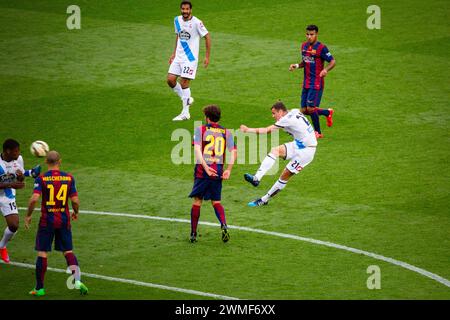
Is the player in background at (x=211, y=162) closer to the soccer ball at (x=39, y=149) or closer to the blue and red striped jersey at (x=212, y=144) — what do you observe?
the blue and red striped jersey at (x=212, y=144)

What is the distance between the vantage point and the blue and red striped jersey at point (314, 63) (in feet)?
71.6

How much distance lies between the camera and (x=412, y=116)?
23.3m

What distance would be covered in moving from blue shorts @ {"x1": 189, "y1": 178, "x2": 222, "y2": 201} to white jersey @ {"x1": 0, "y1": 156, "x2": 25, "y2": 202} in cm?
306

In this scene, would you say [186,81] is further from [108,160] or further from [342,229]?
[342,229]

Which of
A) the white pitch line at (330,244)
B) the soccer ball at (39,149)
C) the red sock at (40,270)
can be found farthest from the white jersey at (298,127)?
the red sock at (40,270)

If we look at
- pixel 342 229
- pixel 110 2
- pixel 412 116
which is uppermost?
pixel 110 2

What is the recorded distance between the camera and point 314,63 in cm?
2189

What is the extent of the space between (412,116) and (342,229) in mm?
7866

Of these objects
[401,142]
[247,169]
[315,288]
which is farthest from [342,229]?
[401,142]

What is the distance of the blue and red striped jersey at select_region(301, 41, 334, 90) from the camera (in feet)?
71.6

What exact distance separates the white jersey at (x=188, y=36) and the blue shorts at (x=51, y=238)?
407 inches

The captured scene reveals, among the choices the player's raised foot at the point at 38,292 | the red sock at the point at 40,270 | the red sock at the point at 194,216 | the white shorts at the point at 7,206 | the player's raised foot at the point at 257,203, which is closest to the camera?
the red sock at the point at 40,270

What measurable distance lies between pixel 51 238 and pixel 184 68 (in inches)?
404

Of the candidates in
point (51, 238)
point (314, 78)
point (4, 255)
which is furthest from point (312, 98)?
point (51, 238)
